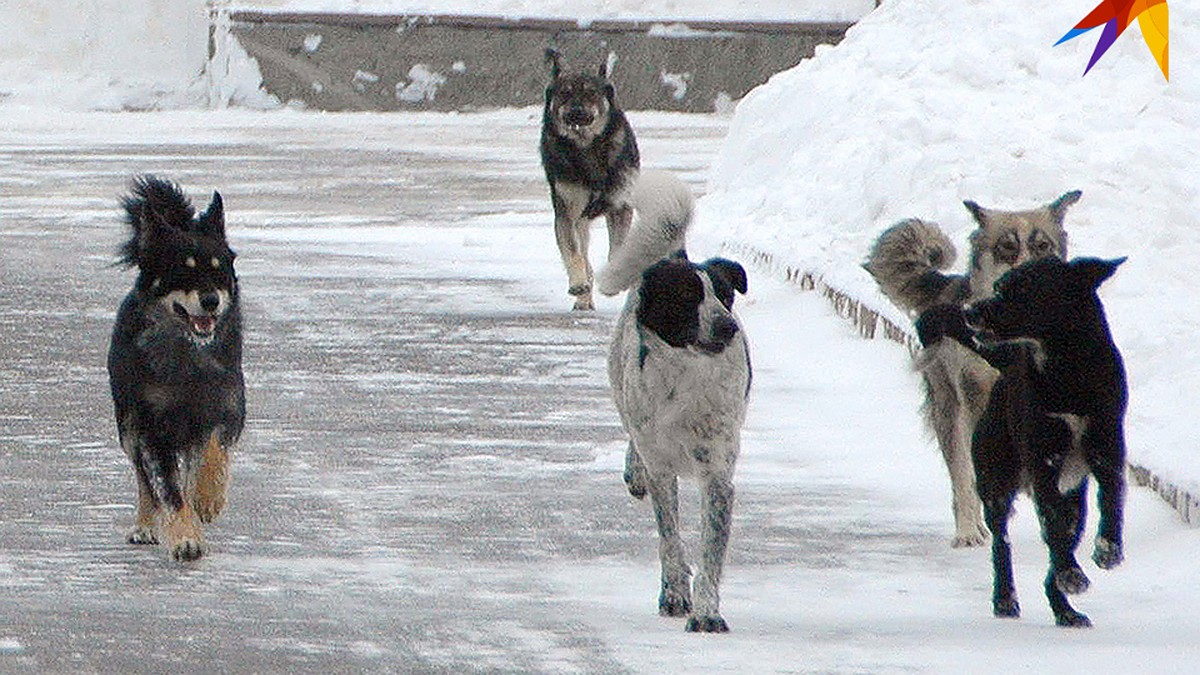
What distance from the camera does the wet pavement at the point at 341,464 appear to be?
7.57 metres

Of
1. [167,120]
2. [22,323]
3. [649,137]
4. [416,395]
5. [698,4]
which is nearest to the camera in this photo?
[416,395]

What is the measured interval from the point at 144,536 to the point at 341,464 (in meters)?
A: 1.72

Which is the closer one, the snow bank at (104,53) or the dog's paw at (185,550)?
the dog's paw at (185,550)

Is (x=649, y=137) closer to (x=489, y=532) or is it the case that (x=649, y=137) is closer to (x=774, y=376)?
(x=774, y=376)

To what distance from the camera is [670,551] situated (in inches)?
306

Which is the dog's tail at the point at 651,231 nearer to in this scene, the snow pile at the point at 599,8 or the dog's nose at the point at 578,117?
the dog's nose at the point at 578,117

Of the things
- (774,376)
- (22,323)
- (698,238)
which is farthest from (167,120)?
(774,376)

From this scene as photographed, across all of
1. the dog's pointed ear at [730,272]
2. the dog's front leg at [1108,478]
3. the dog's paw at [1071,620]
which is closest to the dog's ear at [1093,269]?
the dog's front leg at [1108,478]

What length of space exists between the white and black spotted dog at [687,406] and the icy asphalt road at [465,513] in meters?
0.20

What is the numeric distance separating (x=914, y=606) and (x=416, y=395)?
4977mm

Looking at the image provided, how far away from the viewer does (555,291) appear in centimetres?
1734

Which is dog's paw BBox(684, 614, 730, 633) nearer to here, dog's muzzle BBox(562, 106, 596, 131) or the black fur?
the black fur

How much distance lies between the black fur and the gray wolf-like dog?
4.96 feet

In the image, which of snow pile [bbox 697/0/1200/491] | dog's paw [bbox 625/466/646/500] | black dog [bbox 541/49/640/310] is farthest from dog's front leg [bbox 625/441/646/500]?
black dog [bbox 541/49/640/310]
